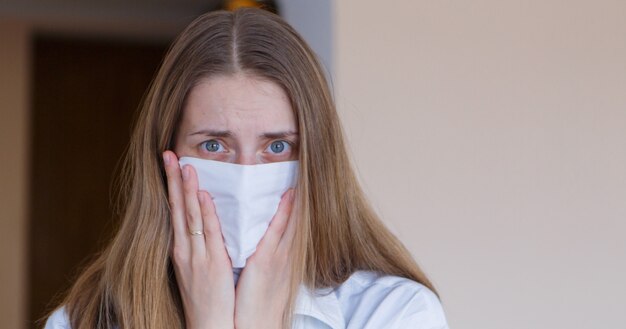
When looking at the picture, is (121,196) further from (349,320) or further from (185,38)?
(349,320)

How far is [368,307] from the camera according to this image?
168 cm

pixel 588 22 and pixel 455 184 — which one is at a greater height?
pixel 588 22

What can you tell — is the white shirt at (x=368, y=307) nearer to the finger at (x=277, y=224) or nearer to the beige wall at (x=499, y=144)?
the finger at (x=277, y=224)

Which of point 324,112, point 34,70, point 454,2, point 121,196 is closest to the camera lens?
point 324,112

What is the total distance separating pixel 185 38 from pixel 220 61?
0.32 feet

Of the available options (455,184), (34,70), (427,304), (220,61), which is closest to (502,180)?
(455,184)

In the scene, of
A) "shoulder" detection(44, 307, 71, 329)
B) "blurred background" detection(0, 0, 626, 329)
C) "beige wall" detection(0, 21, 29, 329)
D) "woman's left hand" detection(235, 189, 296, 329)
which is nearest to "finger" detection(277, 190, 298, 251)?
"woman's left hand" detection(235, 189, 296, 329)

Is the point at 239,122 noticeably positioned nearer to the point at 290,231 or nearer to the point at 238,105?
the point at 238,105

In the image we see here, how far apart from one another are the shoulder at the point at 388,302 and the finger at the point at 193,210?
0.26m

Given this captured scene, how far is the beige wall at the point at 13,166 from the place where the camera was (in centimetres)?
470

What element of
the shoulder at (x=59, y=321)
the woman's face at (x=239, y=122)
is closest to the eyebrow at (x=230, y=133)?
the woman's face at (x=239, y=122)

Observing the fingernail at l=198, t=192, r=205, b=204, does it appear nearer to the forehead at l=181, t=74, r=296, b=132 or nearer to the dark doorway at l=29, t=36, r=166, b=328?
the forehead at l=181, t=74, r=296, b=132

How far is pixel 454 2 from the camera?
97.5 inches

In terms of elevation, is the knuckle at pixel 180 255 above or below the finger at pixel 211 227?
below
